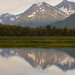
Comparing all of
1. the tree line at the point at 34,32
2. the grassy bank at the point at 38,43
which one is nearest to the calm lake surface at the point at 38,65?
the grassy bank at the point at 38,43

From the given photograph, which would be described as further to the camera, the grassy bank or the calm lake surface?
the grassy bank

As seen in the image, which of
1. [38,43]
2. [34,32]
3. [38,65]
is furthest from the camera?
[34,32]

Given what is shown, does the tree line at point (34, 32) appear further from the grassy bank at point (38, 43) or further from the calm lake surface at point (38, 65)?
the calm lake surface at point (38, 65)

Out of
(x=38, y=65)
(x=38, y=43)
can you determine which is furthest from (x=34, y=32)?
(x=38, y=65)

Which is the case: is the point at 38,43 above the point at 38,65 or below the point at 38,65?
below

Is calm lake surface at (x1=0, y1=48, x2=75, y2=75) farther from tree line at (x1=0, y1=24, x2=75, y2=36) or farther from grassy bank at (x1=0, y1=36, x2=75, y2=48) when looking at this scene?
tree line at (x1=0, y1=24, x2=75, y2=36)

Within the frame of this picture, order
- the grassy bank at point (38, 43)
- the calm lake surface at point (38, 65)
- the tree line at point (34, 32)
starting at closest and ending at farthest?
1. the calm lake surface at point (38, 65)
2. the grassy bank at point (38, 43)
3. the tree line at point (34, 32)

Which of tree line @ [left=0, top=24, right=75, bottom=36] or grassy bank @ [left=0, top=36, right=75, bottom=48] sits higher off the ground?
grassy bank @ [left=0, top=36, right=75, bottom=48]

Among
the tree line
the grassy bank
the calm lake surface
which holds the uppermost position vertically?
the calm lake surface

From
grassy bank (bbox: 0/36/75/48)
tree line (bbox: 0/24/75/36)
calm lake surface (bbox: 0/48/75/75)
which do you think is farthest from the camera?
tree line (bbox: 0/24/75/36)

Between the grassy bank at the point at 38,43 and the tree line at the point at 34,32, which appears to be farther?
the tree line at the point at 34,32

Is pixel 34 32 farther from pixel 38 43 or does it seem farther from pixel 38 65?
pixel 38 65

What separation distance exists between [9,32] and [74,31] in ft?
125

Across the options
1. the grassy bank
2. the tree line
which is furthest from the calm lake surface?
the tree line
